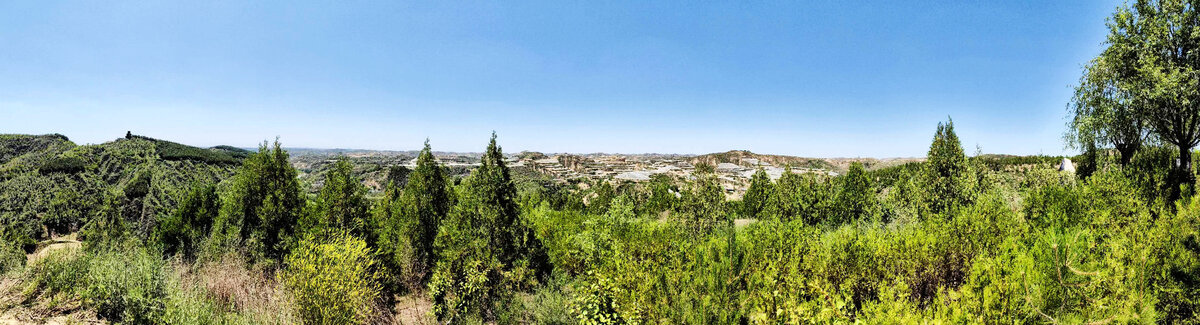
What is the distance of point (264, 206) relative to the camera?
18172mm

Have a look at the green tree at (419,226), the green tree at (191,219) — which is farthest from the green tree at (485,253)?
the green tree at (191,219)

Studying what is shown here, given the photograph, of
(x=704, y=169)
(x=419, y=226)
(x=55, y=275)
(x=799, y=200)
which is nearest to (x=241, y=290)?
(x=55, y=275)

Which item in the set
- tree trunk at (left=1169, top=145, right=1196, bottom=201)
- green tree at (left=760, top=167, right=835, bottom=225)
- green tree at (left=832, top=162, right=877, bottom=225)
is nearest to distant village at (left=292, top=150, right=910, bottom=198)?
green tree at (left=832, top=162, right=877, bottom=225)

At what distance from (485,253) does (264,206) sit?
37.8 ft

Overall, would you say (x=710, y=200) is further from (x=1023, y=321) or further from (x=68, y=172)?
(x=68, y=172)

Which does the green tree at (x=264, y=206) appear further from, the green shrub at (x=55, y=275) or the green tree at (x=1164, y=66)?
the green tree at (x=1164, y=66)

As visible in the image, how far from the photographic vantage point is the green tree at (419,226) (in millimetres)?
18062

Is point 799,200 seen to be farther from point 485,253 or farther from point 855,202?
point 485,253

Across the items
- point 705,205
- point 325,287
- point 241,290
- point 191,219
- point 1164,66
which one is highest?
point 1164,66

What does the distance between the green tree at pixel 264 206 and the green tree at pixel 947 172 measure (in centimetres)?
2632

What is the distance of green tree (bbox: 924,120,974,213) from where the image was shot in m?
14.4

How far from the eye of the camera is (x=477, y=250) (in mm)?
14516

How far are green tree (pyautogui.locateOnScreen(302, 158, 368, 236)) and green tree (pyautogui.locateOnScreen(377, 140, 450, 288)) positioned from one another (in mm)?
1635

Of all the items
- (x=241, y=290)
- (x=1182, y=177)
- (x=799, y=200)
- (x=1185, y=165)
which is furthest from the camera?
(x=799, y=200)
